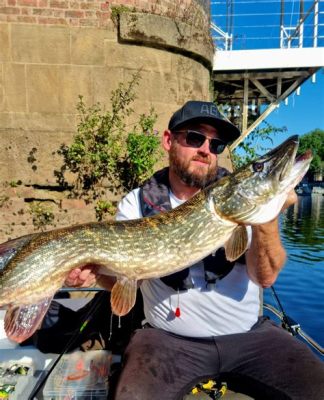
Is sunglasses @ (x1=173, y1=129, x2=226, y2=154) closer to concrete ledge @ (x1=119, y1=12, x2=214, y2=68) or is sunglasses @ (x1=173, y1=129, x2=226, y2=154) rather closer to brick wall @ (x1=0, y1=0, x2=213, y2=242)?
brick wall @ (x1=0, y1=0, x2=213, y2=242)

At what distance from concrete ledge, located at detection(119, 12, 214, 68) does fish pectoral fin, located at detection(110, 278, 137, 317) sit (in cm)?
466

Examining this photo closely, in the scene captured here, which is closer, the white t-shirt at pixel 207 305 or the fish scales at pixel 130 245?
the fish scales at pixel 130 245

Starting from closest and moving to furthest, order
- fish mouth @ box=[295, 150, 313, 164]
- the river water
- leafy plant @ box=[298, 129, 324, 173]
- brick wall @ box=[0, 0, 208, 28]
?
1. fish mouth @ box=[295, 150, 313, 164]
2. brick wall @ box=[0, 0, 208, 28]
3. the river water
4. leafy plant @ box=[298, 129, 324, 173]

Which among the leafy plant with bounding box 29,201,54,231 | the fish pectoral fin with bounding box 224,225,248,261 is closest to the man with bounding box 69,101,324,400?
the fish pectoral fin with bounding box 224,225,248,261

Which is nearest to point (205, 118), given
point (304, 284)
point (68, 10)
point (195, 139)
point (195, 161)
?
point (195, 139)

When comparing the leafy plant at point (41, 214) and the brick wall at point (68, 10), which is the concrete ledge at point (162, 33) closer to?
the brick wall at point (68, 10)

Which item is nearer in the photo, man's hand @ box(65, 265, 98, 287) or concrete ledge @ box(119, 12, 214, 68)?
man's hand @ box(65, 265, 98, 287)

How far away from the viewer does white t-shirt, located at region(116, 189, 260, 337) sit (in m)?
2.70

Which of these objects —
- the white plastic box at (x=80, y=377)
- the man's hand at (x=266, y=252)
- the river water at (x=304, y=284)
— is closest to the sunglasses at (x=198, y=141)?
the man's hand at (x=266, y=252)

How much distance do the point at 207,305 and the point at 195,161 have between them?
1.02 m

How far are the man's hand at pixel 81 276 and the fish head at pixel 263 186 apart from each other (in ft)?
2.82

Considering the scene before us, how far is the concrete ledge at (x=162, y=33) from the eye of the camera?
19.9ft

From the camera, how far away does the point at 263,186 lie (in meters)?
2.41

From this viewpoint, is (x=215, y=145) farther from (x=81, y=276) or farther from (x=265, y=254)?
(x=81, y=276)
